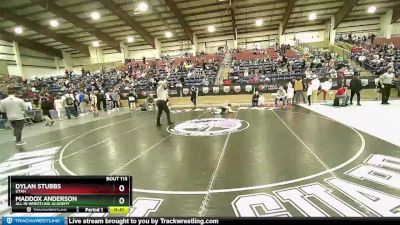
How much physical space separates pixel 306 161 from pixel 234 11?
84.9 ft

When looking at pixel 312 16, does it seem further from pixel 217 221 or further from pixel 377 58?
pixel 217 221

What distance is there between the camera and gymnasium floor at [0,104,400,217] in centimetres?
329

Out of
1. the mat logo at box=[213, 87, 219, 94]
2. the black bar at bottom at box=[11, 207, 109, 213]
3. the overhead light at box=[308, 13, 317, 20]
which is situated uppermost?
the overhead light at box=[308, 13, 317, 20]

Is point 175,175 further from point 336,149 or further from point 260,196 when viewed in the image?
point 336,149

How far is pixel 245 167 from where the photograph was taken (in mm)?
4766

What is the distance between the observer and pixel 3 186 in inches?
176

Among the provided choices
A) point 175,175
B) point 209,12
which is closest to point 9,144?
point 175,175

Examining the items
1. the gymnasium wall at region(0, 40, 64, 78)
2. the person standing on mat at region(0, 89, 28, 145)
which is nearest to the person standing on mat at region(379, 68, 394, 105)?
the person standing on mat at region(0, 89, 28, 145)

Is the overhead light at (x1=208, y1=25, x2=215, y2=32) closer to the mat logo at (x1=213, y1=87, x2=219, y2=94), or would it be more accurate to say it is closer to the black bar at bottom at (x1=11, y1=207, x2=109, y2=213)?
the mat logo at (x1=213, y1=87, x2=219, y2=94)

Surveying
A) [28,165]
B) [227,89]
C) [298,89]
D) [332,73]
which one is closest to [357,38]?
[332,73]

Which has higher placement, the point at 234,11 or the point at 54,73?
the point at 234,11
